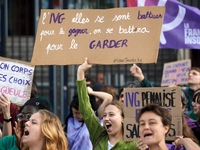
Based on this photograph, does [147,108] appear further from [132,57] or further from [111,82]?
[111,82]

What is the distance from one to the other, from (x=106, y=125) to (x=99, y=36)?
114 centimetres

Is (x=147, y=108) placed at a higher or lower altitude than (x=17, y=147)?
higher

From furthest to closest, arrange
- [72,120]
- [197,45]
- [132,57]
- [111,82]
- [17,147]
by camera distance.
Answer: [111,82] < [197,45] < [72,120] < [132,57] < [17,147]

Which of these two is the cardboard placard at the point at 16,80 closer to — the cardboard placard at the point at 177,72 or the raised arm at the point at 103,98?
the raised arm at the point at 103,98

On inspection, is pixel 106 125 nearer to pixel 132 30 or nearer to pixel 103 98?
pixel 103 98

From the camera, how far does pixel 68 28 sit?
5453 millimetres

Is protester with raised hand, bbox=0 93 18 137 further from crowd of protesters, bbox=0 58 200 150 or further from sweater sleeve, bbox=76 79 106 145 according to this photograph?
sweater sleeve, bbox=76 79 106 145

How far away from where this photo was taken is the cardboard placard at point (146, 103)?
4.44 meters

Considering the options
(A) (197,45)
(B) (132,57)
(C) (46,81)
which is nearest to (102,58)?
(B) (132,57)

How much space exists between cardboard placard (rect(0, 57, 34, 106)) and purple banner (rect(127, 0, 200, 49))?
241 centimetres

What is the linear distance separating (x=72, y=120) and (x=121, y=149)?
59.1 inches

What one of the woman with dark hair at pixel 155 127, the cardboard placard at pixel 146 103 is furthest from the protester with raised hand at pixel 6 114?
the woman with dark hair at pixel 155 127

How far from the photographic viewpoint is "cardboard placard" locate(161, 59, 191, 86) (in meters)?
8.37

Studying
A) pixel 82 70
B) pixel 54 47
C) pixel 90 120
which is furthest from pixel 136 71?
pixel 54 47
